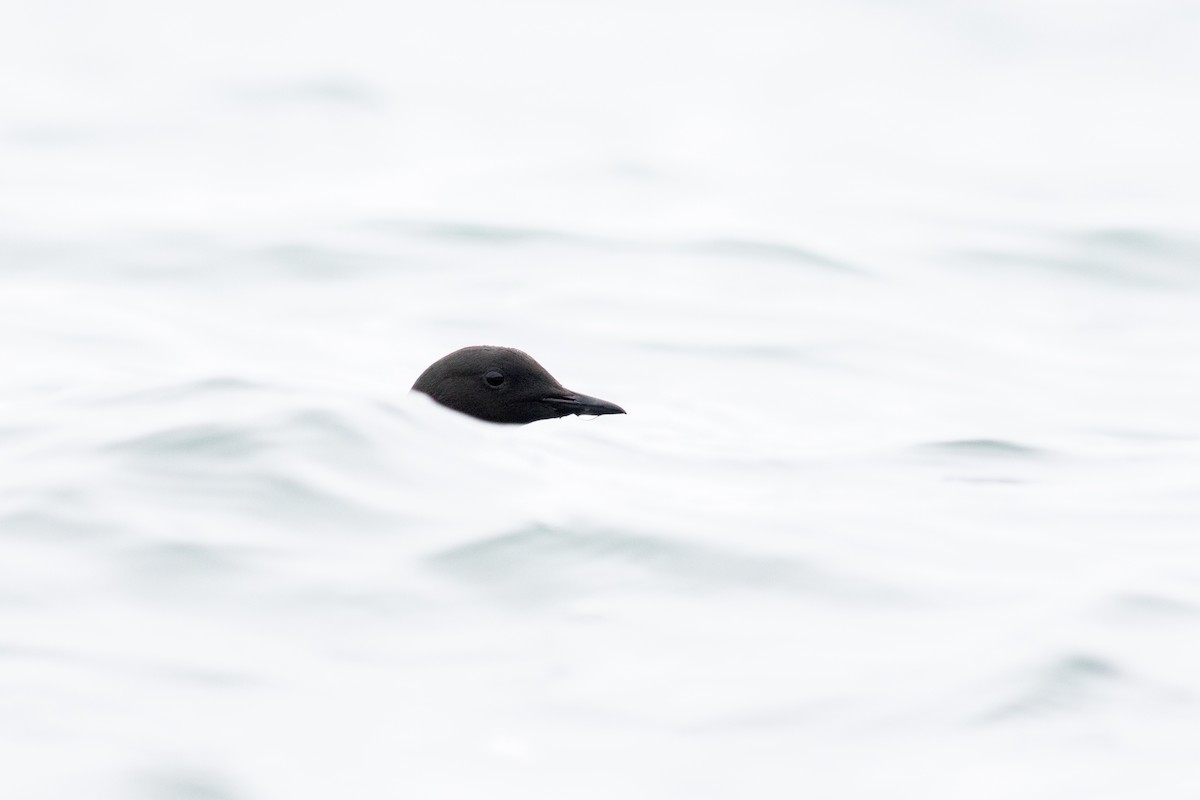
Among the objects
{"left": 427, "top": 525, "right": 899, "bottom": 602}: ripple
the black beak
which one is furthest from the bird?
{"left": 427, "top": 525, "right": 899, "bottom": 602}: ripple

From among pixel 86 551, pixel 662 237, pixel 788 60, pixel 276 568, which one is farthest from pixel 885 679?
pixel 788 60

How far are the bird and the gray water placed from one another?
17cm

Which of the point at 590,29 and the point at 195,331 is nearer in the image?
the point at 195,331

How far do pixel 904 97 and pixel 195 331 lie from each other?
1038 cm

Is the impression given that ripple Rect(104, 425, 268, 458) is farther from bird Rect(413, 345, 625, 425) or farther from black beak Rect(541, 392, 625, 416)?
black beak Rect(541, 392, 625, 416)

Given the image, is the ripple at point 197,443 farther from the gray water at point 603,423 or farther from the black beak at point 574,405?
the black beak at point 574,405

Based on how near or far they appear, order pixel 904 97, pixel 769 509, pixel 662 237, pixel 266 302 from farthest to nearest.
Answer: pixel 904 97
pixel 662 237
pixel 266 302
pixel 769 509

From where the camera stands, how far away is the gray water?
512 centimetres

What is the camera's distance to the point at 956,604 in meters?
6.22

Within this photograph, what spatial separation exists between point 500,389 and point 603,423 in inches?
25.2

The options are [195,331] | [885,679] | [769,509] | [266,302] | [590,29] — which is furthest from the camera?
[590,29]

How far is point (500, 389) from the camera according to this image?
28.9ft

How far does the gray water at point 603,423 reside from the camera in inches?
201

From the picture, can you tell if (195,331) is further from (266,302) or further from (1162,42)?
(1162,42)
